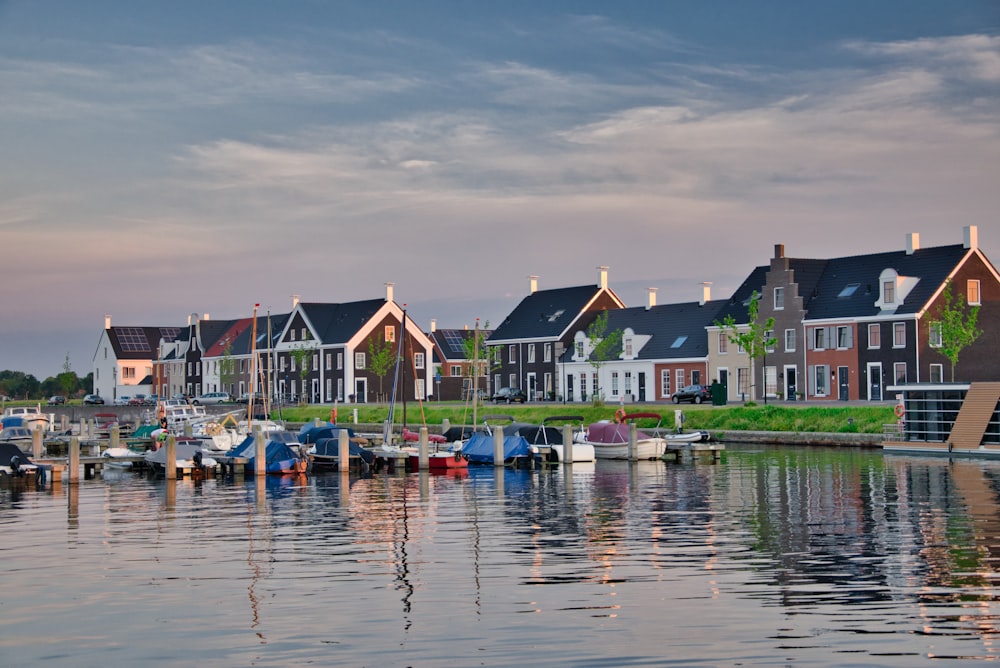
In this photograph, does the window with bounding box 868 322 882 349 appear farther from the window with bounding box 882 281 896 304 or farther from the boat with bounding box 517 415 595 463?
the boat with bounding box 517 415 595 463

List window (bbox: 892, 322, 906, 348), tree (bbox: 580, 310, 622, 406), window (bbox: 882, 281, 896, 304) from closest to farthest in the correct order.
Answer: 1. window (bbox: 892, 322, 906, 348)
2. window (bbox: 882, 281, 896, 304)
3. tree (bbox: 580, 310, 622, 406)

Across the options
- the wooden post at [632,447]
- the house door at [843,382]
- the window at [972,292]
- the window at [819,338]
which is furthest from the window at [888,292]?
the wooden post at [632,447]

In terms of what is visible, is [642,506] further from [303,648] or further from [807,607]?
[303,648]

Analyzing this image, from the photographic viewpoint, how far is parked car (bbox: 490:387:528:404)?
116m

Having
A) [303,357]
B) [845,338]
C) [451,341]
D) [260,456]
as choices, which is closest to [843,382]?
[845,338]

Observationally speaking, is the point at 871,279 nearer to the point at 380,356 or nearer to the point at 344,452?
the point at 344,452

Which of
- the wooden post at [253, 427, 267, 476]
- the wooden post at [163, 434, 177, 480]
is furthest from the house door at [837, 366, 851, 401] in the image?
the wooden post at [163, 434, 177, 480]

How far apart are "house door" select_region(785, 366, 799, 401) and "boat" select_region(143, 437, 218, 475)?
47136 mm

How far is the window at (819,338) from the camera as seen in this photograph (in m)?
90.8

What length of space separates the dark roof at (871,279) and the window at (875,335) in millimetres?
918

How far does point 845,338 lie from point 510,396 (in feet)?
122

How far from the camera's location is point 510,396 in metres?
117

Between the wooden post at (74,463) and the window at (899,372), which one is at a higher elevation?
the window at (899,372)

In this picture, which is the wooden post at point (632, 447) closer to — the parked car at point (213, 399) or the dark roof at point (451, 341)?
the dark roof at point (451, 341)
